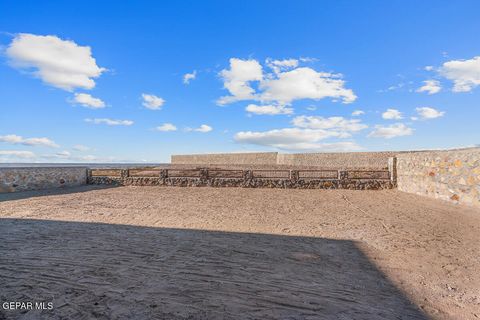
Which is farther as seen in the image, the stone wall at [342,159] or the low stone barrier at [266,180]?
the stone wall at [342,159]

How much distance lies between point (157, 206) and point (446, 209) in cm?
988

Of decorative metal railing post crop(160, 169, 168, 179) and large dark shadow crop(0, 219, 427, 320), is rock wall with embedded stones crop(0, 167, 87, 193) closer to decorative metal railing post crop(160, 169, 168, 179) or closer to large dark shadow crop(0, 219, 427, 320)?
decorative metal railing post crop(160, 169, 168, 179)

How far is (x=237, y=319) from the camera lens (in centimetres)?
286

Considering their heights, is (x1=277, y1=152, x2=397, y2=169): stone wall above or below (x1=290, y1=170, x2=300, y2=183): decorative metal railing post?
above

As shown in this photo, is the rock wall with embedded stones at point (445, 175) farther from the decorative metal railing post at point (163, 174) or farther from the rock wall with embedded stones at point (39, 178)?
the rock wall with embedded stones at point (39, 178)

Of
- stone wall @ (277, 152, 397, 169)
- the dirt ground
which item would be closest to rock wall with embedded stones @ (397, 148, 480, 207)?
the dirt ground

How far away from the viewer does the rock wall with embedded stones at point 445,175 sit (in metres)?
9.14

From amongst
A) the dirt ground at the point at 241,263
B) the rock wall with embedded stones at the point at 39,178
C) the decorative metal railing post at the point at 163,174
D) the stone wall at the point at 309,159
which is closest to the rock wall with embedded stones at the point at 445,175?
the dirt ground at the point at 241,263

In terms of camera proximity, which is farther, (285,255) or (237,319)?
(285,255)

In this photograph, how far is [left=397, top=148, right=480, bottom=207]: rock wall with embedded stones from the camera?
9141mm

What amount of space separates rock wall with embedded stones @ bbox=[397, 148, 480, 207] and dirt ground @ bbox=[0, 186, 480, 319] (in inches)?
33.0

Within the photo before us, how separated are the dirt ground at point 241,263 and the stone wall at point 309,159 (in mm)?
17435

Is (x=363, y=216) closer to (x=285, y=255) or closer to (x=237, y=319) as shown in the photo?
(x=285, y=255)

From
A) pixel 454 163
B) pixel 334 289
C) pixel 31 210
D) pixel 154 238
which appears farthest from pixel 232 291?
pixel 454 163
